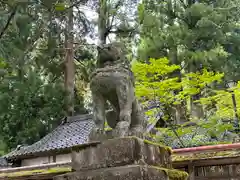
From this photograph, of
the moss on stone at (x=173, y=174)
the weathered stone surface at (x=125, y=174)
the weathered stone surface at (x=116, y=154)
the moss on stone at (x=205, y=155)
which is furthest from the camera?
the moss on stone at (x=205, y=155)

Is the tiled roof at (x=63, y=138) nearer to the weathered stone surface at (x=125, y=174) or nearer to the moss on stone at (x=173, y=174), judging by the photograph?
the moss on stone at (x=173, y=174)

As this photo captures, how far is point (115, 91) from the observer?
3791mm

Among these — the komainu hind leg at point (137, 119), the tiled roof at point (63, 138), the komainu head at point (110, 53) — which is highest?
the komainu head at point (110, 53)

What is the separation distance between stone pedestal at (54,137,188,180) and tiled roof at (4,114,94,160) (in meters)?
9.23

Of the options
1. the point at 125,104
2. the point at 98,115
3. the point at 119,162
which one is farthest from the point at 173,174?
the point at 98,115

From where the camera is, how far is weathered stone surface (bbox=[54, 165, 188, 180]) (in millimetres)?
3246

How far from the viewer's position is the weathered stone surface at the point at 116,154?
3.40 meters

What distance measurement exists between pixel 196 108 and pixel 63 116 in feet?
22.5

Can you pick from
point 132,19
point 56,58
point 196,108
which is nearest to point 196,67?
point 196,108

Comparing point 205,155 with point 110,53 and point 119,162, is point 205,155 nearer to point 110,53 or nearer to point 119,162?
point 119,162

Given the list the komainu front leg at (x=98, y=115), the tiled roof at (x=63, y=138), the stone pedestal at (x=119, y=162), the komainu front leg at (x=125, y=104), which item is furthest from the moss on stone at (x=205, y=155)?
the tiled roof at (x=63, y=138)

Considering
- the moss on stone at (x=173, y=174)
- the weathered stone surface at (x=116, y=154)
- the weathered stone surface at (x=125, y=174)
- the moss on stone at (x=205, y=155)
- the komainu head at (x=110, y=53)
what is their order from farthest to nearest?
the moss on stone at (x=205, y=155) → the komainu head at (x=110, y=53) → the moss on stone at (x=173, y=174) → the weathered stone surface at (x=116, y=154) → the weathered stone surface at (x=125, y=174)

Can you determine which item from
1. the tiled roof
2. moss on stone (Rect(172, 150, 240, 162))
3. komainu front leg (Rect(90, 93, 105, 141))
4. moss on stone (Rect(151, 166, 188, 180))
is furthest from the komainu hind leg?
the tiled roof

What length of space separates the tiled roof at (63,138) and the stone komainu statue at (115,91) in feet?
29.8
